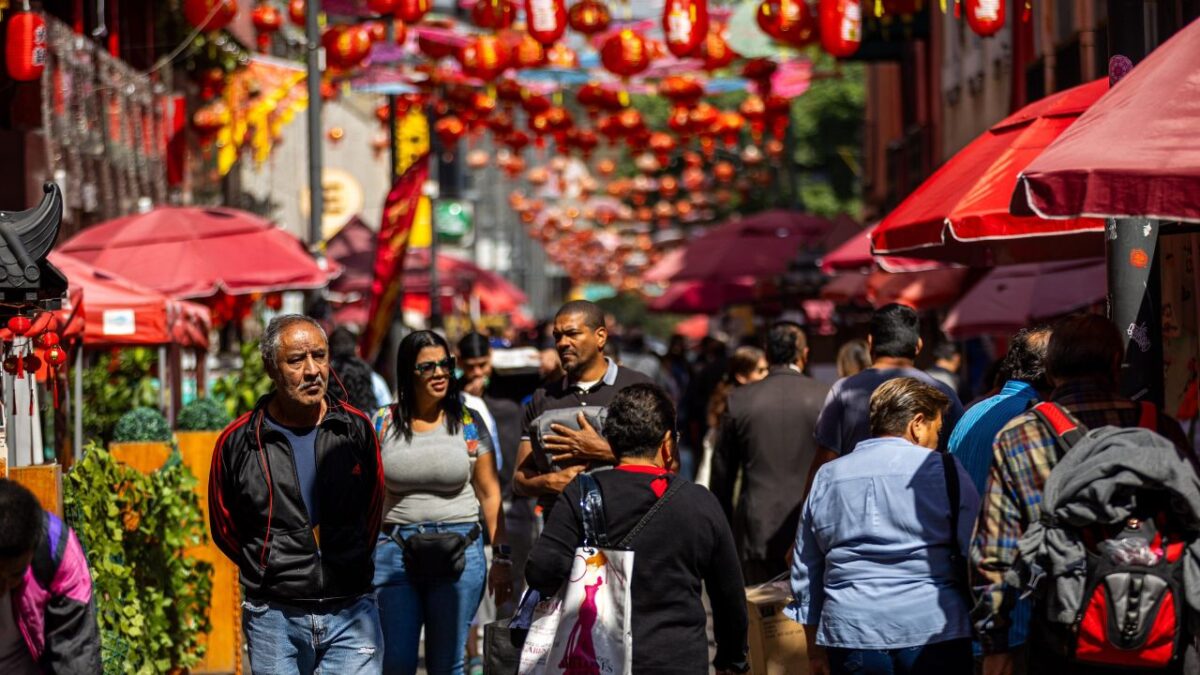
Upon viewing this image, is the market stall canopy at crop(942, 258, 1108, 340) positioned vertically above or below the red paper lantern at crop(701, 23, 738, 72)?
below

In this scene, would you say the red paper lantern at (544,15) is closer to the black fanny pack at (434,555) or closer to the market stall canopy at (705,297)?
the black fanny pack at (434,555)

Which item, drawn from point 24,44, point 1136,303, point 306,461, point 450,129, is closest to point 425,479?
point 306,461

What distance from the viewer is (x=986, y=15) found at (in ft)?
48.7

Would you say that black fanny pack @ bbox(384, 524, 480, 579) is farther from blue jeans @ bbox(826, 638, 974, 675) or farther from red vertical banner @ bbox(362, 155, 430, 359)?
red vertical banner @ bbox(362, 155, 430, 359)

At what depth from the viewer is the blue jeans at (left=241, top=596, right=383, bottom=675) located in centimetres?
672

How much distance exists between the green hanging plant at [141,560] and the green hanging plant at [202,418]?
1380 millimetres

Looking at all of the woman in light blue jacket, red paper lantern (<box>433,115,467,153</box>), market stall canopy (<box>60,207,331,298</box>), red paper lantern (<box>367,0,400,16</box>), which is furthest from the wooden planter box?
red paper lantern (<box>433,115,467,153</box>)

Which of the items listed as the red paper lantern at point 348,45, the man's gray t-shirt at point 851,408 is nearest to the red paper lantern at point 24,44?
the red paper lantern at point 348,45

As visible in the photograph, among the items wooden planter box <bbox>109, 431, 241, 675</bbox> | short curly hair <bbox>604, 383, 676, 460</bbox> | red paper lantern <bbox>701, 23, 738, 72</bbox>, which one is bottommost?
wooden planter box <bbox>109, 431, 241, 675</bbox>

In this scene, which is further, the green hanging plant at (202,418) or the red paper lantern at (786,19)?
the red paper lantern at (786,19)

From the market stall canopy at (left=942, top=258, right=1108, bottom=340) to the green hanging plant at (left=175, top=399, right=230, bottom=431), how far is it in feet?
21.7

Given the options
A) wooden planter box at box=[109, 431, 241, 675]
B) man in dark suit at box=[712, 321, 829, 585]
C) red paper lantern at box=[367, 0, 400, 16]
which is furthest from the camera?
red paper lantern at box=[367, 0, 400, 16]

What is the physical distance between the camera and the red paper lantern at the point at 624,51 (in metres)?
20.2

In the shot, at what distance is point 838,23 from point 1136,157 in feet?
37.5
